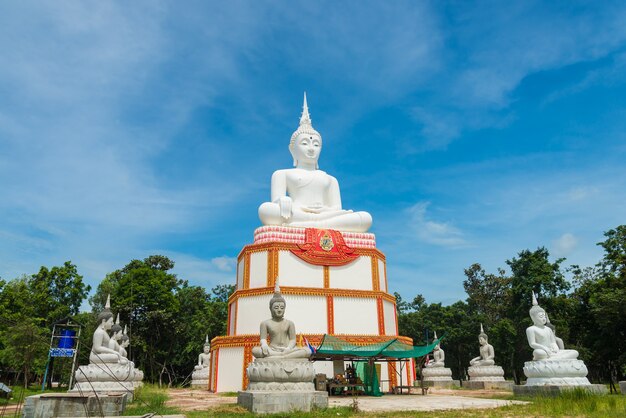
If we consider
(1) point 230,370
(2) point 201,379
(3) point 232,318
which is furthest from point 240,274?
(2) point 201,379

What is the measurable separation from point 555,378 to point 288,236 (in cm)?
1268

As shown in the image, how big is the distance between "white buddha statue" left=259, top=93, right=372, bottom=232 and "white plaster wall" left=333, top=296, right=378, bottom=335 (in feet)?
12.3

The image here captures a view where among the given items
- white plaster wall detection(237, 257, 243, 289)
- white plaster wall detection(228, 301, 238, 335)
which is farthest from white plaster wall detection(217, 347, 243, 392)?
white plaster wall detection(237, 257, 243, 289)

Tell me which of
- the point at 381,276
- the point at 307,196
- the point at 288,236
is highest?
the point at 307,196

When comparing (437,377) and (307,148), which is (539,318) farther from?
(307,148)

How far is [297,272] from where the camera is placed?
20.7m

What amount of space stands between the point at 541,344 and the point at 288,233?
11.9 metres

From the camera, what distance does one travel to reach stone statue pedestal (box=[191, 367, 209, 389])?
2388 centimetres

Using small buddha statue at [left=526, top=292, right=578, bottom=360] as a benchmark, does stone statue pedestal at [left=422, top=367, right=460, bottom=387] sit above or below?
below

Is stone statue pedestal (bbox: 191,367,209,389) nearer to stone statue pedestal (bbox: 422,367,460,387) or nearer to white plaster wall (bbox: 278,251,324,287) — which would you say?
white plaster wall (bbox: 278,251,324,287)

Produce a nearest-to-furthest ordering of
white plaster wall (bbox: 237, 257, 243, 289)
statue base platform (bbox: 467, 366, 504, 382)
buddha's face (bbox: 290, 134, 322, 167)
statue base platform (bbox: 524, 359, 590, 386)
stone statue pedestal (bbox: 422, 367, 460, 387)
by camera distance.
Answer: statue base platform (bbox: 524, 359, 590, 386) < statue base platform (bbox: 467, 366, 504, 382) < white plaster wall (bbox: 237, 257, 243, 289) < stone statue pedestal (bbox: 422, 367, 460, 387) < buddha's face (bbox: 290, 134, 322, 167)

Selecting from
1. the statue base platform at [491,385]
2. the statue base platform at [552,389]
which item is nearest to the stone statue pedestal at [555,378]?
the statue base platform at [552,389]

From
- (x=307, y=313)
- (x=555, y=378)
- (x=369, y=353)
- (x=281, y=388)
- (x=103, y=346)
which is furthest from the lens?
(x=307, y=313)

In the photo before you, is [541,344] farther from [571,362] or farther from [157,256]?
[157,256]
